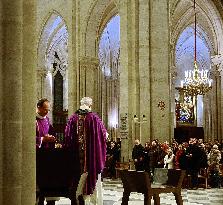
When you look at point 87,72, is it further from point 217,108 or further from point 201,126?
point 201,126

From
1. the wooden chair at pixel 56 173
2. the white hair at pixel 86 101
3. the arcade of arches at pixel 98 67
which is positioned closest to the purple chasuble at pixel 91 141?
the white hair at pixel 86 101

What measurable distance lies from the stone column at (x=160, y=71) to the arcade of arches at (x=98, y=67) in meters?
0.04

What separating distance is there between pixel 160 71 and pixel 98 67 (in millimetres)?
7483

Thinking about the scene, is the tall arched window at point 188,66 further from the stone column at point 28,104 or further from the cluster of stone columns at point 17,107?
the cluster of stone columns at point 17,107

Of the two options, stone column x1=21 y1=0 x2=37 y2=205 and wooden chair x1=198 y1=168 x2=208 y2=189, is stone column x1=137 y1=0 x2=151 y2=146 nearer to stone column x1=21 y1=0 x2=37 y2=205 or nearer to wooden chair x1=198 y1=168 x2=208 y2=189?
Answer: wooden chair x1=198 y1=168 x2=208 y2=189

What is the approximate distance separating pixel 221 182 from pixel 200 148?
1432 mm

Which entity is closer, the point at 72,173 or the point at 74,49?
the point at 72,173

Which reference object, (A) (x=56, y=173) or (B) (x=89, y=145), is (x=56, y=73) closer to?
(B) (x=89, y=145)

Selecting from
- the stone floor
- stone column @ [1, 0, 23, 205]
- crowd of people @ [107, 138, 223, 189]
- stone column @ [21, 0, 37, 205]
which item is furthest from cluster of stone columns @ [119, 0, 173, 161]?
stone column @ [1, 0, 23, 205]

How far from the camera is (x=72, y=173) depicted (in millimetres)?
6355

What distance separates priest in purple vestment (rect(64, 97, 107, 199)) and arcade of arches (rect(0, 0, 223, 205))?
3573 millimetres

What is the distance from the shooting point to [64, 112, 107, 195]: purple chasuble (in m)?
9.05

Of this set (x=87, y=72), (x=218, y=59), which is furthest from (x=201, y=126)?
(x=87, y=72)

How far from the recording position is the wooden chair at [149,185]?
782 centimetres
